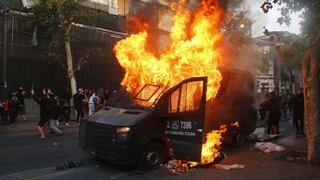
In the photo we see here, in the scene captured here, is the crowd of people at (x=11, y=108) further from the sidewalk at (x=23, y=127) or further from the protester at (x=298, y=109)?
the protester at (x=298, y=109)

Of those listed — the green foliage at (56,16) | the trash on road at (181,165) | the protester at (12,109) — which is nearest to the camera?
the trash on road at (181,165)

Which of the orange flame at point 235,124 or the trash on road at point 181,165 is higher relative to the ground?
the orange flame at point 235,124

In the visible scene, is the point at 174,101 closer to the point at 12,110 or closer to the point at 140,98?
the point at 140,98

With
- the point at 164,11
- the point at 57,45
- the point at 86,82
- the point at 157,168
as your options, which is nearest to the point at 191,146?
the point at 157,168

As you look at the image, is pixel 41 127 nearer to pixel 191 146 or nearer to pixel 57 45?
pixel 191 146

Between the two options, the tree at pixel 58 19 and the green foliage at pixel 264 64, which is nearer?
the green foliage at pixel 264 64

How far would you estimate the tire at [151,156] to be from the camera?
909 cm

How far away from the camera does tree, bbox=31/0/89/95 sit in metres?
22.4

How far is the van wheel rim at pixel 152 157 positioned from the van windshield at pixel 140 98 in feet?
3.18

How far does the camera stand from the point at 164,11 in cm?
1196

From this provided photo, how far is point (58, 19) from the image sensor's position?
22.7 meters

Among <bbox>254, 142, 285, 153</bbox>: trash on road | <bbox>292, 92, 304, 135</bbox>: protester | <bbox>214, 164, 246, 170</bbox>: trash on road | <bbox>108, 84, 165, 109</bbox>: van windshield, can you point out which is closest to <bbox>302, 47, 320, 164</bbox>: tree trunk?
<bbox>254, 142, 285, 153</bbox>: trash on road

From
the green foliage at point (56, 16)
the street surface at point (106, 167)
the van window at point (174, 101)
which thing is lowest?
the street surface at point (106, 167)

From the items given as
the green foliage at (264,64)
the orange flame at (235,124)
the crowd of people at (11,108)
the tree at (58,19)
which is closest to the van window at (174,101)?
the orange flame at (235,124)
